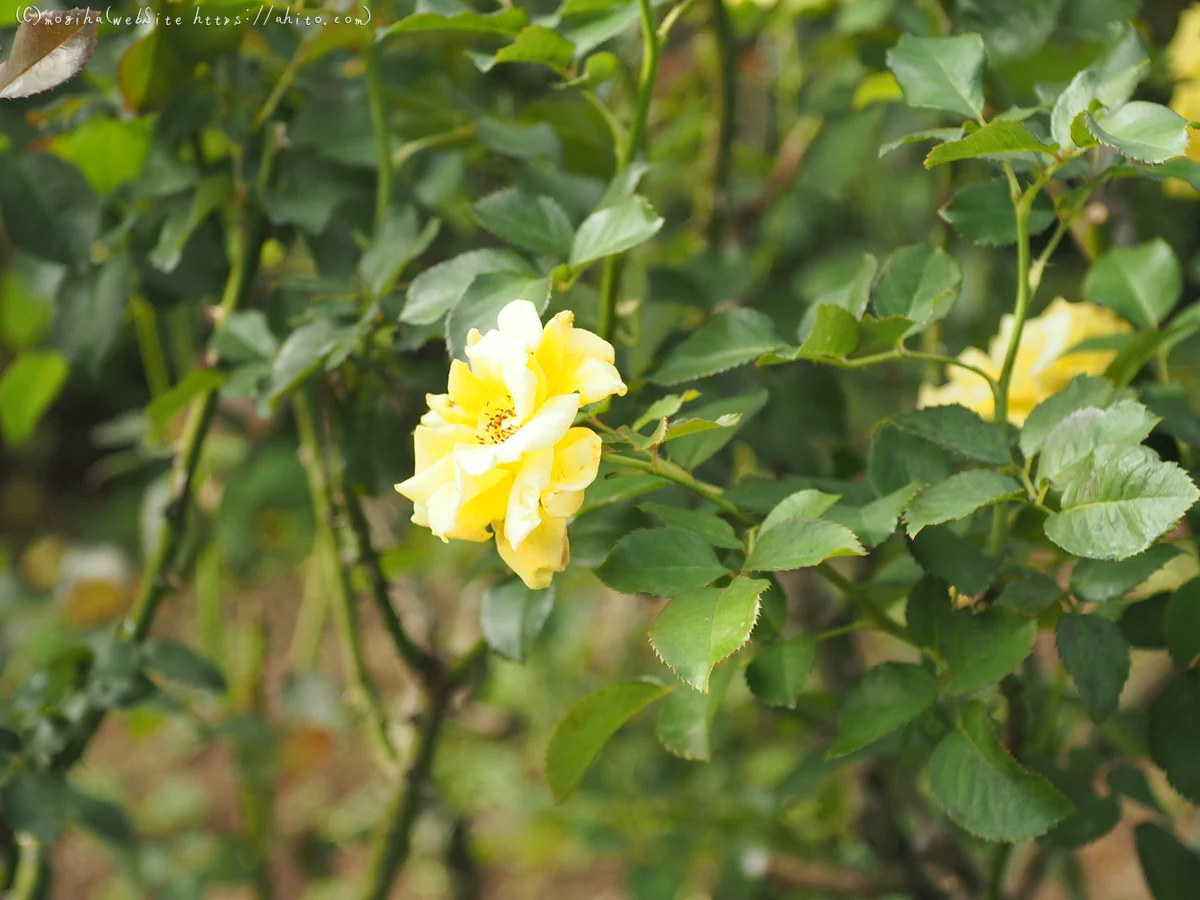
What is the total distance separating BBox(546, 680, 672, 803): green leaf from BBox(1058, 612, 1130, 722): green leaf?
7.4 inches

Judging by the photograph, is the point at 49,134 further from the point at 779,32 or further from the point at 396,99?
the point at 779,32

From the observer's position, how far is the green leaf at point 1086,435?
1.47 feet

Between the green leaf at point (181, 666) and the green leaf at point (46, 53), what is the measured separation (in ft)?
1.24

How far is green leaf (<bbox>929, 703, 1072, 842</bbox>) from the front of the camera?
46 cm

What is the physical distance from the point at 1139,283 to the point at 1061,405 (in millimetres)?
175

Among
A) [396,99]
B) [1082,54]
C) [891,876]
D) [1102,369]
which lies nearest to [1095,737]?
[891,876]

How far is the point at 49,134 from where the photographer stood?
0.68 m

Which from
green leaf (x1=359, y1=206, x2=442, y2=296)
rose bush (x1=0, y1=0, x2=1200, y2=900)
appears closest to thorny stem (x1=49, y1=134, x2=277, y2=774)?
rose bush (x1=0, y1=0, x2=1200, y2=900)

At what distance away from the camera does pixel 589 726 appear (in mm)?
540

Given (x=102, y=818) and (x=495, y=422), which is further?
(x=102, y=818)

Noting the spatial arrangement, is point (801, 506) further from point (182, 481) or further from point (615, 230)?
point (182, 481)

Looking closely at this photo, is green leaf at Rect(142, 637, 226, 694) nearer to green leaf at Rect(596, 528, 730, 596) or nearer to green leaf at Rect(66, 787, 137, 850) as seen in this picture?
green leaf at Rect(66, 787, 137, 850)

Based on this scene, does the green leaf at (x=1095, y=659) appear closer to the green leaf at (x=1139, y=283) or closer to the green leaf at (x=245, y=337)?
the green leaf at (x=1139, y=283)

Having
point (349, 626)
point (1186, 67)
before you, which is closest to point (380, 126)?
point (349, 626)
